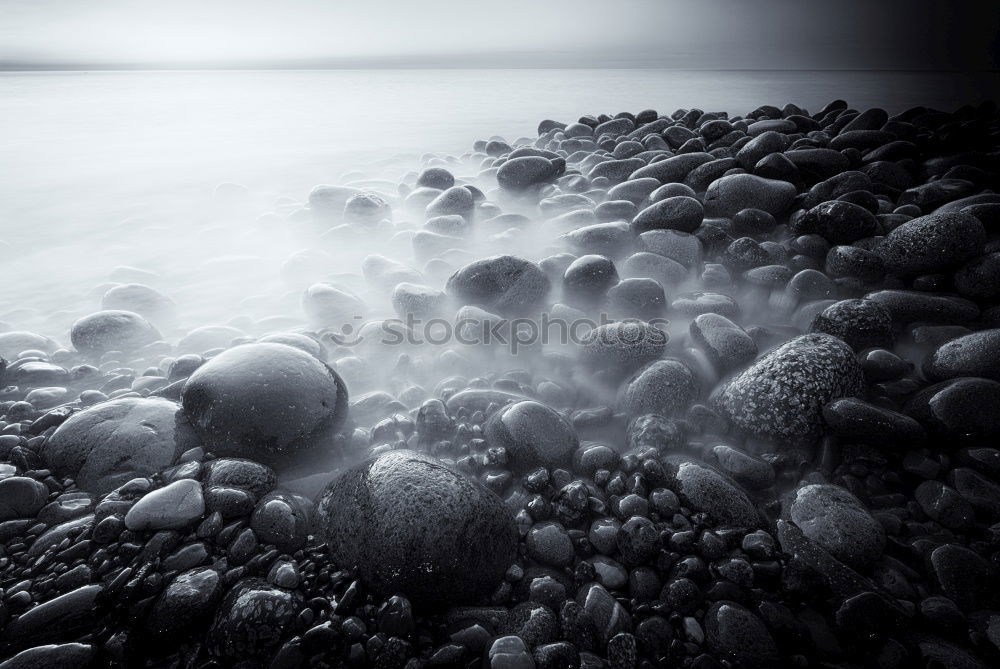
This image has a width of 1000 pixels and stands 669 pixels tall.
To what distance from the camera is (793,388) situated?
6.54 ft

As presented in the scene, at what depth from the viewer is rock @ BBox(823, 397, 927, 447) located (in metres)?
1.81

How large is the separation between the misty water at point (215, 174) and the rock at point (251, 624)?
7.27 feet

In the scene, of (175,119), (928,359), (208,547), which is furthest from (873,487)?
(175,119)

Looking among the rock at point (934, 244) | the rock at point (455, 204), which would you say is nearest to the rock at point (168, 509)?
the rock at point (455, 204)

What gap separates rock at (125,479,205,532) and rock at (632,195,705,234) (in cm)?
337

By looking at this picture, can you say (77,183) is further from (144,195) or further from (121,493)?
(121,493)

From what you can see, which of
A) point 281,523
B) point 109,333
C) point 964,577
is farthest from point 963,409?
point 109,333

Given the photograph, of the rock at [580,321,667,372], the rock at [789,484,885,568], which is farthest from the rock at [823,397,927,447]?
the rock at [580,321,667,372]

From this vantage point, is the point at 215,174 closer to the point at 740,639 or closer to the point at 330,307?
the point at 330,307

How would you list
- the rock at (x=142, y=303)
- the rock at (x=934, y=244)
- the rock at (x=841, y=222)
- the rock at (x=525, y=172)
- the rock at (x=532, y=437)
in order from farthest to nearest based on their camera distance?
the rock at (x=525, y=172), the rock at (x=142, y=303), the rock at (x=841, y=222), the rock at (x=934, y=244), the rock at (x=532, y=437)

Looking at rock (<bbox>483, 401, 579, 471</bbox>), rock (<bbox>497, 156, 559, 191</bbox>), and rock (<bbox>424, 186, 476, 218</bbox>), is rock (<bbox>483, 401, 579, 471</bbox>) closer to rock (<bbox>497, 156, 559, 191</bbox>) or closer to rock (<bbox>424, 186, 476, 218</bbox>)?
rock (<bbox>424, 186, 476, 218</bbox>)

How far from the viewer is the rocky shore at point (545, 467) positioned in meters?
1.33

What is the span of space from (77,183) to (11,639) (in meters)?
8.38

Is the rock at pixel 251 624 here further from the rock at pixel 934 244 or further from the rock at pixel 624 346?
the rock at pixel 934 244
